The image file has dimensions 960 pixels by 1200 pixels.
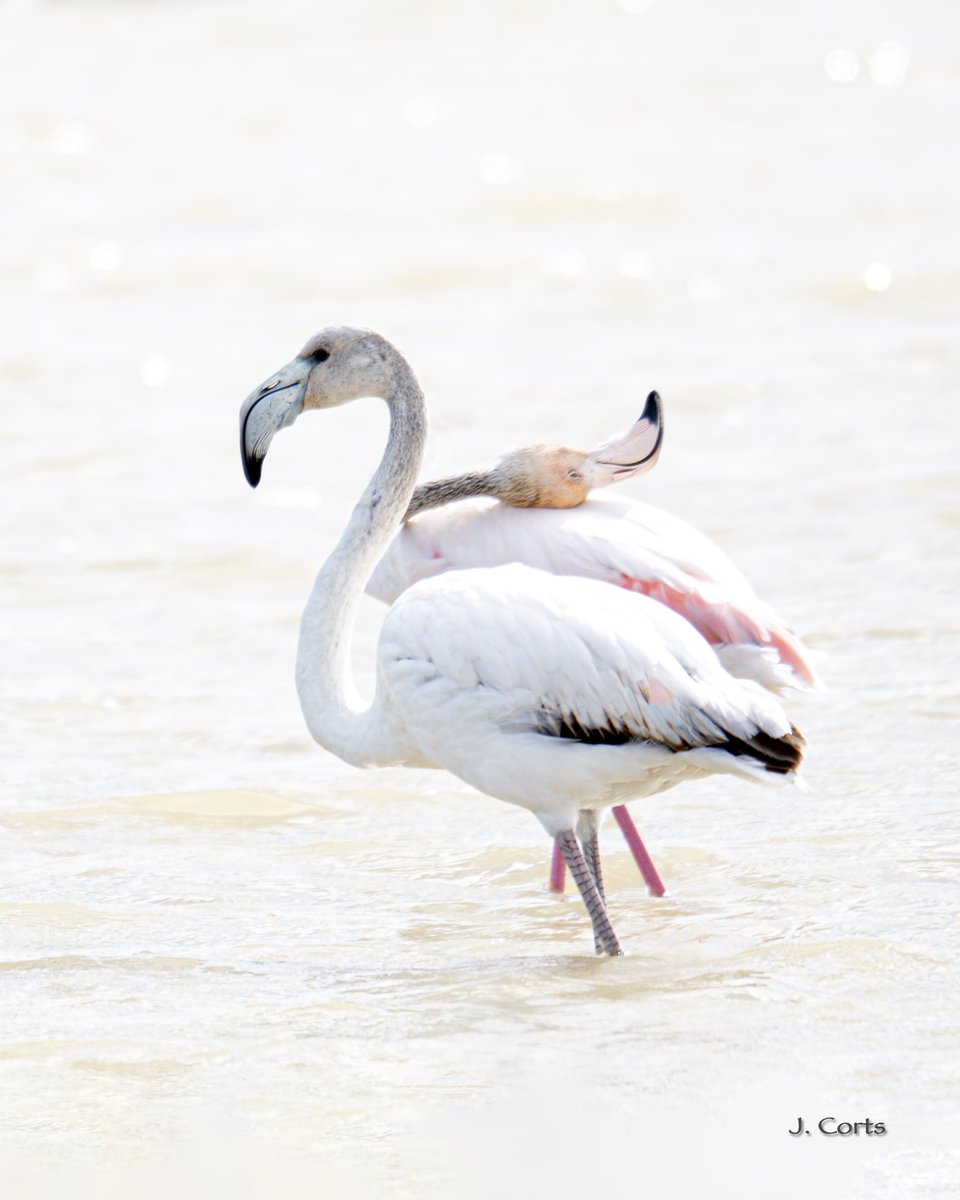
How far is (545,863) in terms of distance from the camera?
21.5ft

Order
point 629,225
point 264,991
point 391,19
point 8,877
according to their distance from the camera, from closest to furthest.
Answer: point 264,991, point 8,877, point 629,225, point 391,19

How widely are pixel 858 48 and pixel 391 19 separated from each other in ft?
17.7

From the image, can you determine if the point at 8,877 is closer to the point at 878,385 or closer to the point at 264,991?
the point at 264,991

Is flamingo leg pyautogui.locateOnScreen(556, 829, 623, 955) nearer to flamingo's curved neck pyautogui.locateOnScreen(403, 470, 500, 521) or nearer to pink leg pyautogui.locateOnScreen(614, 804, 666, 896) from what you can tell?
pink leg pyautogui.locateOnScreen(614, 804, 666, 896)

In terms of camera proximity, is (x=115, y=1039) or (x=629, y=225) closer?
(x=115, y=1039)

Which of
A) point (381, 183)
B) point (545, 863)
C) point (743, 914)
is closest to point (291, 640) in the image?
point (545, 863)

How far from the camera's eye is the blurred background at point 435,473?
15.4 ft

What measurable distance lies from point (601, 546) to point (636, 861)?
963mm

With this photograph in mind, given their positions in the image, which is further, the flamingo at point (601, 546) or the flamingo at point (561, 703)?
the flamingo at point (601, 546)

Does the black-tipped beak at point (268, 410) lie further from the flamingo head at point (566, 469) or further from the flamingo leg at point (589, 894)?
the flamingo leg at point (589, 894)

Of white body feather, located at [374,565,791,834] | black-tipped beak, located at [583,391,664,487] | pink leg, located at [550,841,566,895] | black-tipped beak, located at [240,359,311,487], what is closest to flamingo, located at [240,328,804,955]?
white body feather, located at [374,565,791,834]

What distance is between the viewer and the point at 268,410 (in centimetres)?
598
